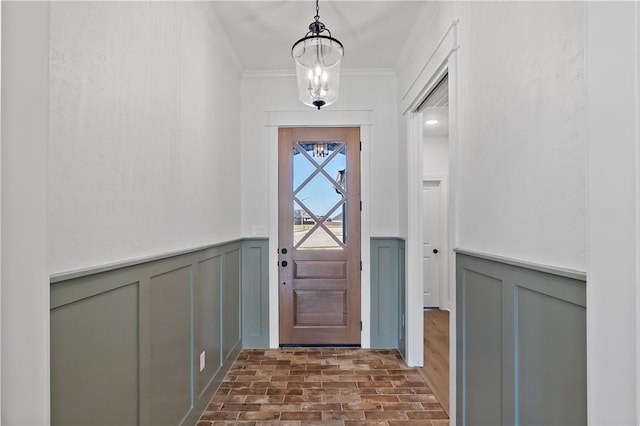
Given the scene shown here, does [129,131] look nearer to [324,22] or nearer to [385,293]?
[324,22]

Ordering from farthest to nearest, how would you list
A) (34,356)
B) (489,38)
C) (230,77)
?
(230,77), (489,38), (34,356)

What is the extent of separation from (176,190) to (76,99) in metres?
0.82

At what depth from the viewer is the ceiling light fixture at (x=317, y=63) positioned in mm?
2049

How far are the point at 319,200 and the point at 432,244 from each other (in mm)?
2491

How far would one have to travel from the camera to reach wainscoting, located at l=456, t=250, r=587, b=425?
1.05m

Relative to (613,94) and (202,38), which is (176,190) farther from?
(613,94)

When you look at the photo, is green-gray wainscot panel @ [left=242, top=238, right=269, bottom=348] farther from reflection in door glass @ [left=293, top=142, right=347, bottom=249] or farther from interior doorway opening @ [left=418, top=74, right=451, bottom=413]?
interior doorway opening @ [left=418, top=74, right=451, bottom=413]

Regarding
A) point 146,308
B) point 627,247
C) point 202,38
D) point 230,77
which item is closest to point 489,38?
point 627,247

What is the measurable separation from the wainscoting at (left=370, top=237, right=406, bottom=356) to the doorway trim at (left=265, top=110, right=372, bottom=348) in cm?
6

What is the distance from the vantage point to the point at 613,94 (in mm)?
633

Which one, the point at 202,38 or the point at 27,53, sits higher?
the point at 202,38

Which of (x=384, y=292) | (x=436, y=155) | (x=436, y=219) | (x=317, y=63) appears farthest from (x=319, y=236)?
(x=436, y=155)

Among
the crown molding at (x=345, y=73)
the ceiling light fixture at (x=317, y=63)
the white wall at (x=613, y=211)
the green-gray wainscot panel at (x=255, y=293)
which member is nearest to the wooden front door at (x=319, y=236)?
the green-gray wainscot panel at (x=255, y=293)

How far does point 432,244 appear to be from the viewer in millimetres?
5238
